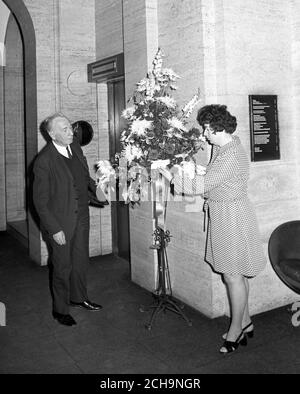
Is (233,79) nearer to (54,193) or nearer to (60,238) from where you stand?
(54,193)

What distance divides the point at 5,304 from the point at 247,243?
106 inches

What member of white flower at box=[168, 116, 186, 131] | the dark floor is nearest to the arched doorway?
the dark floor

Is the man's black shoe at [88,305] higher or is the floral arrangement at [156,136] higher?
the floral arrangement at [156,136]

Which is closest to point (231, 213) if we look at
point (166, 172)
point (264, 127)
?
point (166, 172)

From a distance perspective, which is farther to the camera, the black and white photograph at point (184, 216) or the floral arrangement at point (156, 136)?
the floral arrangement at point (156, 136)

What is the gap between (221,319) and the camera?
12.3 feet

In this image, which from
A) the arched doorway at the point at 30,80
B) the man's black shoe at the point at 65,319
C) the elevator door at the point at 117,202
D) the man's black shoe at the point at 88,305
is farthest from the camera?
the elevator door at the point at 117,202

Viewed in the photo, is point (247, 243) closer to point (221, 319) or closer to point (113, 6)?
point (221, 319)

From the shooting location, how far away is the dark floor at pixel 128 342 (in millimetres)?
2986

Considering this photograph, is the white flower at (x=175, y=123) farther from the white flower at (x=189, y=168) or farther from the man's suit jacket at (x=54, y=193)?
the man's suit jacket at (x=54, y=193)

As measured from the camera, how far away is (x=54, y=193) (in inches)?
146

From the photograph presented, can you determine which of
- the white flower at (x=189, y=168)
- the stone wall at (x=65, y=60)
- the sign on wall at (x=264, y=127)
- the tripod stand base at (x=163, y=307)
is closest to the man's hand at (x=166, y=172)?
the white flower at (x=189, y=168)

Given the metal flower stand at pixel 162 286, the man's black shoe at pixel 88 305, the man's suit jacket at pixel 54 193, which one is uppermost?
the man's suit jacket at pixel 54 193
